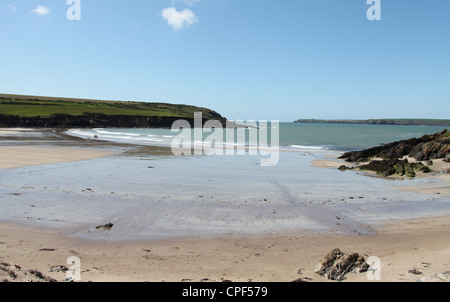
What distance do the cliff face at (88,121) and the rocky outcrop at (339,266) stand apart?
92.1 metres

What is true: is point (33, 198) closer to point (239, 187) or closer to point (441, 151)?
point (239, 187)

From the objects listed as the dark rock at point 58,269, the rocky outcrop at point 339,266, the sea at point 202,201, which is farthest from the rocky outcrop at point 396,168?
the dark rock at point 58,269

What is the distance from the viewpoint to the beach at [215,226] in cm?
586

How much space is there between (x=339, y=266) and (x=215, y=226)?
3.77m

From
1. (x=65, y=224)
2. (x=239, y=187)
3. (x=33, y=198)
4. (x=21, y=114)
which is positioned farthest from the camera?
Result: (x=21, y=114)

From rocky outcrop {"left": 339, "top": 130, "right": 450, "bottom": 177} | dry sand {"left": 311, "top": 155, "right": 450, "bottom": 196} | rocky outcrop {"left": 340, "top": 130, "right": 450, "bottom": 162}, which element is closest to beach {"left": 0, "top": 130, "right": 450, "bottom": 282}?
dry sand {"left": 311, "top": 155, "right": 450, "bottom": 196}

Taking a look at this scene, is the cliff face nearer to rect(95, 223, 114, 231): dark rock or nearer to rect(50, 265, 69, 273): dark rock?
rect(95, 223, 114, 231): dark rock

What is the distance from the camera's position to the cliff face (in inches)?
3211

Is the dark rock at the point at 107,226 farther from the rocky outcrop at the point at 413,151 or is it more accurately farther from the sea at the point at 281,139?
the sea at the point at 281,139

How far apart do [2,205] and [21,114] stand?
90154 mm

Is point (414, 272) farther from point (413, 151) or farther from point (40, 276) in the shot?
point (413, 151)

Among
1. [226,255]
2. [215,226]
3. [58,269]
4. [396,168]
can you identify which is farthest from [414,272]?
[396,168]
